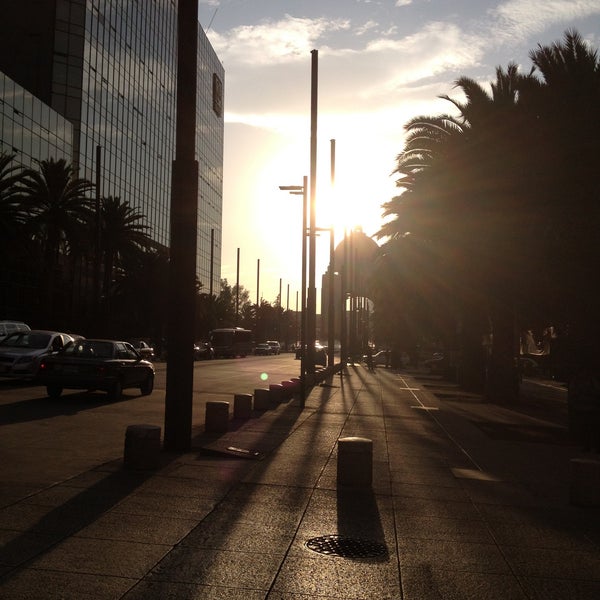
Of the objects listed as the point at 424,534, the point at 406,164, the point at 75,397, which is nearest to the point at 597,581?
the point at 424,534

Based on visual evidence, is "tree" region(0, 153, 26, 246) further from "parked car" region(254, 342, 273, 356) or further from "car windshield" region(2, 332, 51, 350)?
"parked car" region(254, 342, 273, 356)

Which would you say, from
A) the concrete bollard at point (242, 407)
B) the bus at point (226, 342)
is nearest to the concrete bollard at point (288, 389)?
the concrete bollard at point (242, 407)

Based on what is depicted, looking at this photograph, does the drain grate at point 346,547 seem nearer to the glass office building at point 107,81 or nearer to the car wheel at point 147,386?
the car wheel at point 147,386

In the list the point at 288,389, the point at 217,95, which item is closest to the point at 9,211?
the point at 288,389

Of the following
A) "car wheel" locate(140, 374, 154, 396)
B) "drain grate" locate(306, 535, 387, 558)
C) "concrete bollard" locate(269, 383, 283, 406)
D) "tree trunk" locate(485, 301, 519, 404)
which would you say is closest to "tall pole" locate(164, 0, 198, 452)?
"drain grate" locate(306, 535, 387, 558)

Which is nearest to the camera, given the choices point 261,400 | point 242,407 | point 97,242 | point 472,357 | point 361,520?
point 361,520

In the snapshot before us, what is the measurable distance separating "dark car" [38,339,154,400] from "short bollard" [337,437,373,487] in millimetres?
10714

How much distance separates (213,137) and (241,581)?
104 metres

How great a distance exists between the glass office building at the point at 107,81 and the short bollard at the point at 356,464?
4031 centimetres

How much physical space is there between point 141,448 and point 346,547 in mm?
3672

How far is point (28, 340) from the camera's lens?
23656 mm

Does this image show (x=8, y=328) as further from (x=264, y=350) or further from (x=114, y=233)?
(x=264, y=350)

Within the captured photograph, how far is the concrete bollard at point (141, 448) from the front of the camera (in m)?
9.30

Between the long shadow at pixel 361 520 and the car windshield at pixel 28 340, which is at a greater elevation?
the car windshield at pixel 28 340
